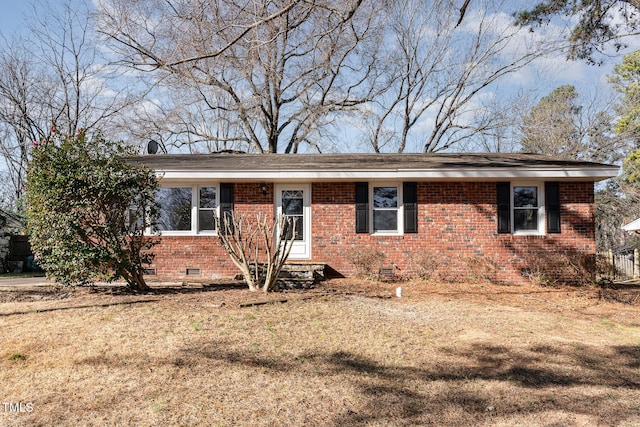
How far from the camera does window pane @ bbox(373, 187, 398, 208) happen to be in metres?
11.5

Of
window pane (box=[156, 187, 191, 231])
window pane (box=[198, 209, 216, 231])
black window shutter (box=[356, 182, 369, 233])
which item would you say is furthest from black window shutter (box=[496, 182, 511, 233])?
window pane (box=[156, 187, 191, 231])

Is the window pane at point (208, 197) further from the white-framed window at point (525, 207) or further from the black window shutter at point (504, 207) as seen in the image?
the white-framed window at point (525, 207)

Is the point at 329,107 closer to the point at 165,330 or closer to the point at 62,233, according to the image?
the point at 62,233

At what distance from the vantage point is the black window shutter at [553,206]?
11.0m

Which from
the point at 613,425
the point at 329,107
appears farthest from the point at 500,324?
the point at 329,107

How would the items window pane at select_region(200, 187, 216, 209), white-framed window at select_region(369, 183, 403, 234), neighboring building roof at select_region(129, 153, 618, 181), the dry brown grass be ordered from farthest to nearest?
window pane at select_region(200, 187, 216, 209)
white-framed window at select_region(369, 183, 403, 234)
neighboring building roof at select_region(129, 153, 618, 181)
the dry brown grass

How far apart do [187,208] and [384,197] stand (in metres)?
5.31

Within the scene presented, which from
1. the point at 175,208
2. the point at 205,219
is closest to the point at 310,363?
the point at 205,219

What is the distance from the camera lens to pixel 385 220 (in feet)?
37.4

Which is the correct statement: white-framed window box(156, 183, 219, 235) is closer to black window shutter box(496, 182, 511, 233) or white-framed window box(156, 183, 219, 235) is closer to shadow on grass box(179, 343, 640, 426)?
shadow on grass box(179, 343, 640, 426)

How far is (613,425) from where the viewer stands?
3.41m

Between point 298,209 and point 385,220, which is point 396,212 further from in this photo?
point 298,209

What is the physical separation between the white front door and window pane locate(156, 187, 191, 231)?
8.00 ft

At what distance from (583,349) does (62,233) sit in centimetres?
837
